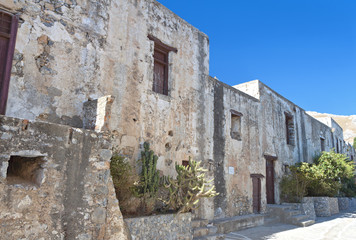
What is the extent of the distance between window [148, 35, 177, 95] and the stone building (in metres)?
0.03

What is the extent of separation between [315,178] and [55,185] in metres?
14.0

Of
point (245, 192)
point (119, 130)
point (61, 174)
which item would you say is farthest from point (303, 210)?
point (61, 174)

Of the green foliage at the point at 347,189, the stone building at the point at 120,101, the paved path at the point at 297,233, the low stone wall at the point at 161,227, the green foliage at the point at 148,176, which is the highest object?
the stone building at the point at 120,101

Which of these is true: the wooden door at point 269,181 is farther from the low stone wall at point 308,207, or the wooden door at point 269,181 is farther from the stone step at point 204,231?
the stone step at point 204,231

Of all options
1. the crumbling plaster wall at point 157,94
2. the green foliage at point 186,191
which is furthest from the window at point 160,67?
the green foliage at point 186,191

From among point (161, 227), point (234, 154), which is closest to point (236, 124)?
point (234, 154)

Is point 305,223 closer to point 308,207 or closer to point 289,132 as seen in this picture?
point 308,207

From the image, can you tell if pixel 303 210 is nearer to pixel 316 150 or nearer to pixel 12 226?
pixel 316 150

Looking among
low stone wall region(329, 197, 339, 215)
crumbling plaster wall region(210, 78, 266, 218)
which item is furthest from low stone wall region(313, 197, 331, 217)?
crumbling plaster wall region(210, 78, 266, 218)

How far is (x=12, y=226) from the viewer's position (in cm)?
382

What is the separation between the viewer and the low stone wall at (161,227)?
5879 millimetres

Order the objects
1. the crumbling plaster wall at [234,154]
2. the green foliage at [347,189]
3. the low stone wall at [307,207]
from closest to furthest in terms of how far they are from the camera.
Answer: the crumbling plaster wall at [234,154] → the low stone wall at [307,207] → the green foliage at [347,189]

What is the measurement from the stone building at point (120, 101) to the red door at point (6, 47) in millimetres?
21

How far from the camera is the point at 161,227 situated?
21.2 ft
